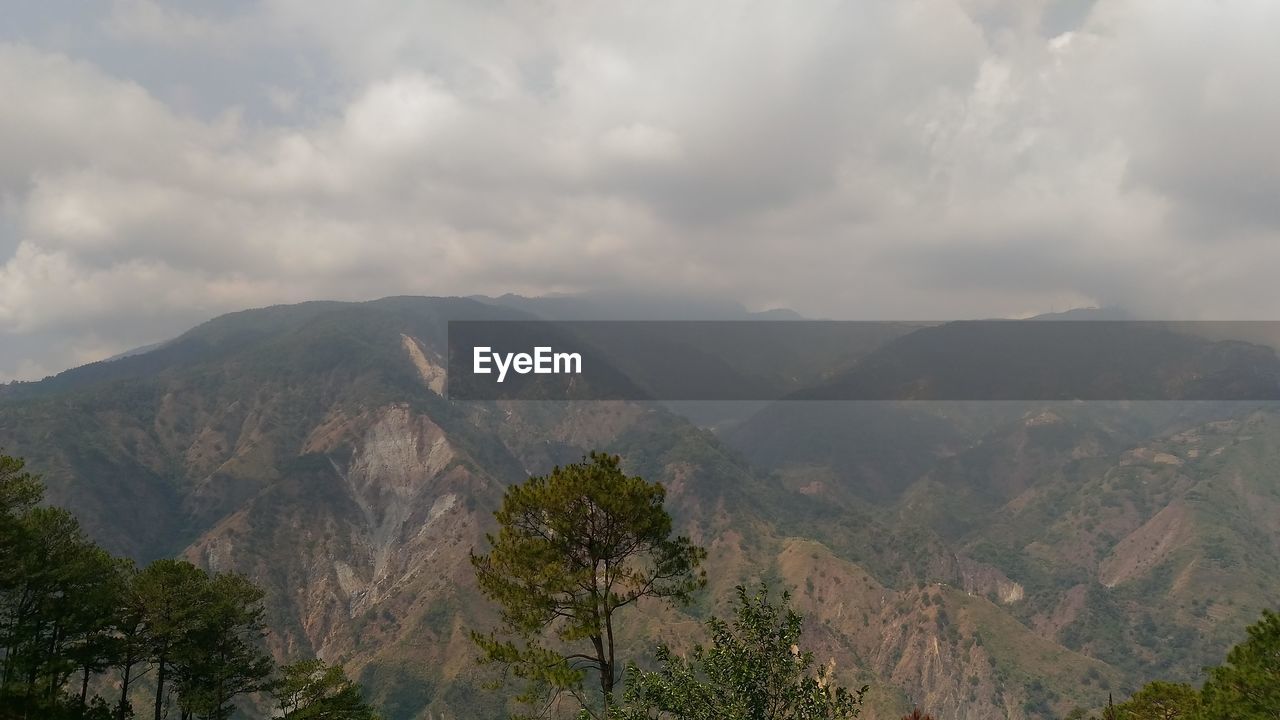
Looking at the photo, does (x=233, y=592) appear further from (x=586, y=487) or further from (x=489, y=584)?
(x=586, y=487)

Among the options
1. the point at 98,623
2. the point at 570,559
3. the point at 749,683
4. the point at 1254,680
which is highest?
the point at 570,559

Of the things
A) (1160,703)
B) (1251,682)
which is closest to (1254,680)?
(1251,682)

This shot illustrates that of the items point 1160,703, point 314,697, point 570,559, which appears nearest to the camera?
point 570,559

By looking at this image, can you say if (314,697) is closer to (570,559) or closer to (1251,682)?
(570,559)

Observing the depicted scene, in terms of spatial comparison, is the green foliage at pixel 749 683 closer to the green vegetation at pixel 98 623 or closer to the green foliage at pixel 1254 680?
the green foliage at pixel 1254 680

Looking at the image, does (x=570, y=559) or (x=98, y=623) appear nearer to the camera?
(x=570, y=559)

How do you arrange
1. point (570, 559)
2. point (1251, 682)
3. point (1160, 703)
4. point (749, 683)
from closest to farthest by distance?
point (749, 683), point (570, 559), point (1251, 682), point (1160, 703)

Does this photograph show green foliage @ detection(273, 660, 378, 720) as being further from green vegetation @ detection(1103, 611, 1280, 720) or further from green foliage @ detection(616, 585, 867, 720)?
green vegetation @ detection(1103, 611, 1280, 720)
